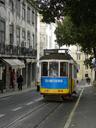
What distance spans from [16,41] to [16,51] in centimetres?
259

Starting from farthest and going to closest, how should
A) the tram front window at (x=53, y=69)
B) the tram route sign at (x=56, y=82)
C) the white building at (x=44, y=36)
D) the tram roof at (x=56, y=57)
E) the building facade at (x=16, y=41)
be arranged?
the white building at (x=44, y=36)
the building facade at (x=16, y=41)
the tram roof at (x=56, y=57)
the tram front window at (x=53, y=69)
the tram route sign at (x=56, y=82)

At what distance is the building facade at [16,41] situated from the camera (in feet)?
153

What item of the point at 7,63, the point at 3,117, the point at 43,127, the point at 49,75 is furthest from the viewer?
the point at 7,63

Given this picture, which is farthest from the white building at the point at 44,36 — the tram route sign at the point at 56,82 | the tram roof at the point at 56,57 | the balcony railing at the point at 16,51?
the tram route sign at the point at 56,82

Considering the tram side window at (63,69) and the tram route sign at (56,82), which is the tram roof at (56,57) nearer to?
the tram side window at (63,69)

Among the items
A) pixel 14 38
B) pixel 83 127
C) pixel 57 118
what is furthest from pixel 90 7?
pixel 14 38

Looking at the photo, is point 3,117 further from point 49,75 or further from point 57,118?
point 49,75

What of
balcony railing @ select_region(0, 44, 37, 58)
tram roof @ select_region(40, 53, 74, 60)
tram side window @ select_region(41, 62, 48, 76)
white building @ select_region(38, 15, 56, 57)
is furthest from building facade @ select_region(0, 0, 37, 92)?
tram side window @ select_region(41, 62, 48, 76)

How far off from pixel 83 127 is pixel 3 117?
170 inches

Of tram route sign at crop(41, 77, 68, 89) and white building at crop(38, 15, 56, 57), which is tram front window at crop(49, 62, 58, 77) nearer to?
tram route sign at crop(41, 77, 68, 89)

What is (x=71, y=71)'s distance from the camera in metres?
29.6

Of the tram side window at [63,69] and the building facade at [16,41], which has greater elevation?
the building facade at [16,41]

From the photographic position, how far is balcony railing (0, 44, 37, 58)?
45750 millimetres

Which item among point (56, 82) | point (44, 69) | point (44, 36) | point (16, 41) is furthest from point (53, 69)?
point (44, 36)
